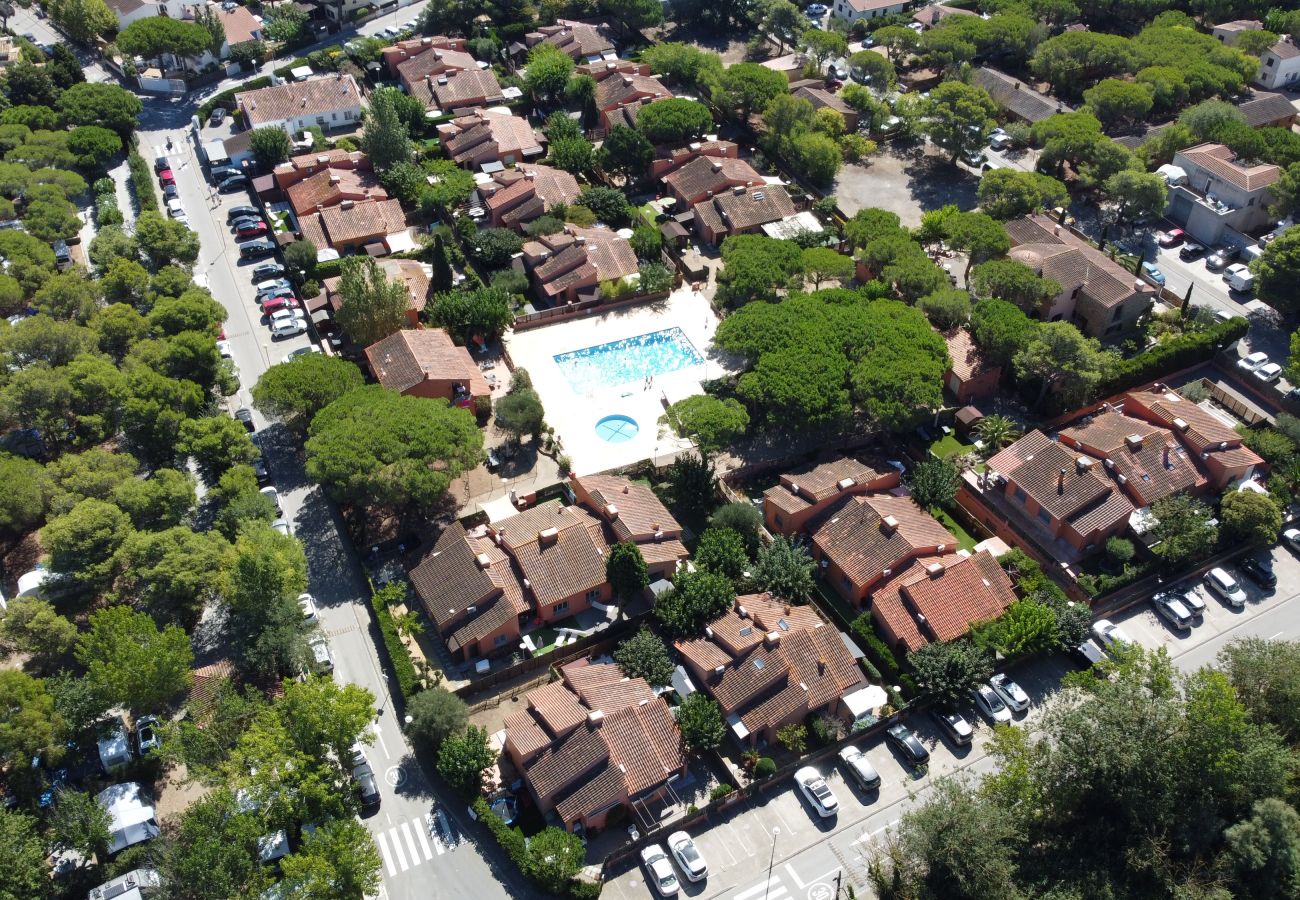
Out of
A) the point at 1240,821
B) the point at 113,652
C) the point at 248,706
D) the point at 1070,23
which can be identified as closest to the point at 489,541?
the point at 248,706

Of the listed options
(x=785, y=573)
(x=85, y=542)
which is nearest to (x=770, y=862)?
(x=785, y=573)

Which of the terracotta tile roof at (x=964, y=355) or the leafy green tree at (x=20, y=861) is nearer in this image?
the leafy green tree at (x=20, y=861)

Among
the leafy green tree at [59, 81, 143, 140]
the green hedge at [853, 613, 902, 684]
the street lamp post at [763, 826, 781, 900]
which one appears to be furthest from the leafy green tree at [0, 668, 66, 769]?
the leafy green tree at [59, 81, 143, 140]

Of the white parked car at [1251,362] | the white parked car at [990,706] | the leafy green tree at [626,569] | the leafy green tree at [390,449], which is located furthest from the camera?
the white parked car at [1251,362]

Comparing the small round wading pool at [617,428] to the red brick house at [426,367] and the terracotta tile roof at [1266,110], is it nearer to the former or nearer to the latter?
the red brick house at [426,367]

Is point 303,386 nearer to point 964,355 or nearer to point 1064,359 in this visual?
point 964,355

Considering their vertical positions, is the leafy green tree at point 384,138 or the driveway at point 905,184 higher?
the leafy green tree at point 384,138

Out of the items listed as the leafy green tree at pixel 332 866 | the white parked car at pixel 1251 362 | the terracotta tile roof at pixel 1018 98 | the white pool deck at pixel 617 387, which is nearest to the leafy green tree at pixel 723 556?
the white pool deck at pixel 617 387
